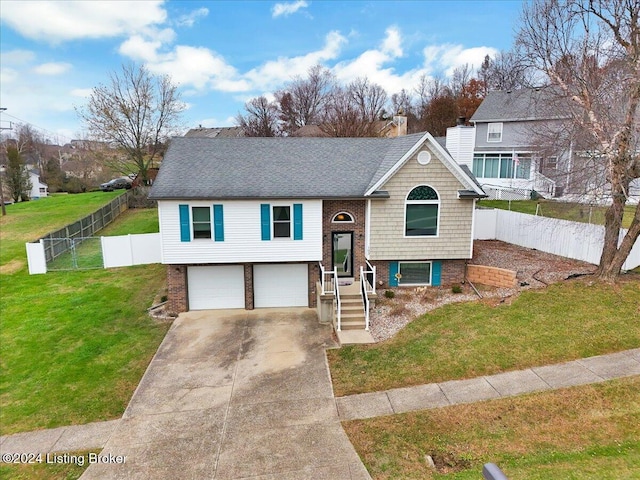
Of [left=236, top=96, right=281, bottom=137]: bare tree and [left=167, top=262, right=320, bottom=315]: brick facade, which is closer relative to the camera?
[left=167, top=262, right=320, bottom=315]: brick facade

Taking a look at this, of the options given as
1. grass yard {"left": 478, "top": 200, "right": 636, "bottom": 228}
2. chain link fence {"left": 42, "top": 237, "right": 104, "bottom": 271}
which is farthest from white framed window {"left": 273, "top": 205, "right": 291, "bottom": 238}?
chain link fence {"left": 42, "top": 237, "right": 104, "bottom": 271}

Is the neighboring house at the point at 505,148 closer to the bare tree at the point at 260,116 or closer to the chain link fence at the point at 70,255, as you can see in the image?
the bare tree at the point at 260,116

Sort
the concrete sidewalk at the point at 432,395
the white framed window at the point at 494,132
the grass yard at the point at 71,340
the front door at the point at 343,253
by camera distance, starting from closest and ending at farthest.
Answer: the concrete sidewalk at the point at 432,395, the grass yard at the point at 71,340, the front door at the point at 343,253, the white framed window at the point at 494,132

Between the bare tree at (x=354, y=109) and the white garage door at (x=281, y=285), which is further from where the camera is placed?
the bare tree at (x=354, y=109)

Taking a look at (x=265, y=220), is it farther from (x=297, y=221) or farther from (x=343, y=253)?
(x=343, y=253)

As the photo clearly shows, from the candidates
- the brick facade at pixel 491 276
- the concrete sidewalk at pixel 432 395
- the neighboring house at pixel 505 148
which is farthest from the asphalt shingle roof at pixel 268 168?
the neighboring house at pixel 505 148

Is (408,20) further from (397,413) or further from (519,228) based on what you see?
(397,413)

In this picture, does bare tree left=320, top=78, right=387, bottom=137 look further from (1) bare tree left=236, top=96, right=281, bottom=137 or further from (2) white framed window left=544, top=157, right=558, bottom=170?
(2) white framed window left=544, top=157, right=558, bottom=170

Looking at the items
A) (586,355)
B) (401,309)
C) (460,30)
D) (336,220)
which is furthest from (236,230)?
(460,30)
